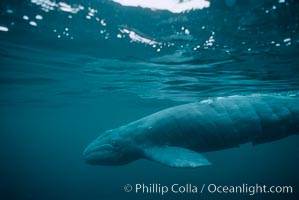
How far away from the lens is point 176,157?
22.0ft

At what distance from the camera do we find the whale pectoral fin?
20.8 feet

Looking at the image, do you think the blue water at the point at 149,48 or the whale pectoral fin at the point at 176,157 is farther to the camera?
the blue water at the point at 149,48

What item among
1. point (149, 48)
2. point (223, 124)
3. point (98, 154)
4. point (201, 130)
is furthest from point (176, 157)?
point (149, 48)

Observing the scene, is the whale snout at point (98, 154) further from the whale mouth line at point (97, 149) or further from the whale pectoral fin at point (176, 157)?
the whale pectoral fin at point (176, 157)

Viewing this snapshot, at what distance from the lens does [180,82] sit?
2205 cm

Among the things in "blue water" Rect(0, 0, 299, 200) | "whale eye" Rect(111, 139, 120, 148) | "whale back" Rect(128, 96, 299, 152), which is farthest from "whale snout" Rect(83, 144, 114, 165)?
"blue water" Rect(0, 0, 299, 200)

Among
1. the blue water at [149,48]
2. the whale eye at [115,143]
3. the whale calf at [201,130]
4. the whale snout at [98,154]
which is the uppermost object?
the blue water at [149,48]

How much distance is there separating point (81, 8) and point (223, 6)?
499cm

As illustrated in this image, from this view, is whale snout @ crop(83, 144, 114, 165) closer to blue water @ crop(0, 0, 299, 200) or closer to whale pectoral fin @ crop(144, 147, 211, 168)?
whale pectoral fin @ crop(144, 147, 211, 168)

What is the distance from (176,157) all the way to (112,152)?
2.16 metres

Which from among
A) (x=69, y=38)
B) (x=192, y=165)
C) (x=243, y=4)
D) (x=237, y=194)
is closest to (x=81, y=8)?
(x=69, y=38)

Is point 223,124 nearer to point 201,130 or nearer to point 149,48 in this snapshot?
point 201,130

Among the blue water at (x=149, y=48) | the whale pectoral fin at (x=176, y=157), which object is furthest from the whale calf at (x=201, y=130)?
the blue water at (x=149, y=48)

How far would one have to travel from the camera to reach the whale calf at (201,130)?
24.1 ft
